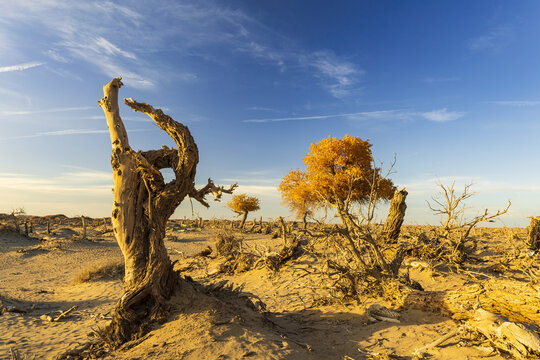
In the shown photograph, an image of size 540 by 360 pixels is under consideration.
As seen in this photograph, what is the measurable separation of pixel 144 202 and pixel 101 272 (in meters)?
9.28

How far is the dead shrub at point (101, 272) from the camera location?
1306 centimetres

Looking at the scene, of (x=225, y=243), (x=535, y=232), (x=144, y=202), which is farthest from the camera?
(x=225, y=243)

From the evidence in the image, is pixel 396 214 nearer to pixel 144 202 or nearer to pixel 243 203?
pixel 144 202

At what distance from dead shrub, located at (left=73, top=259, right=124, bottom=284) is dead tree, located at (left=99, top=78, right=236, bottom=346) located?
8495 millimetres

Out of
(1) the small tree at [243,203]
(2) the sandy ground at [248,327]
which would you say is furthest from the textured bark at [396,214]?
(1) the small tree at [243,203]

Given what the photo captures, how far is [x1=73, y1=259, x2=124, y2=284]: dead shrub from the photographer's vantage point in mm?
13062

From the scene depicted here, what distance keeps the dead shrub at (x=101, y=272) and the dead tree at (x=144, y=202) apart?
8.50 metres

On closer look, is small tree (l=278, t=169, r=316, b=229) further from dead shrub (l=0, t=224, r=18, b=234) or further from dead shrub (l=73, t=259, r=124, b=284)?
dead shrub (l=0, t=224, r=18, b=234)

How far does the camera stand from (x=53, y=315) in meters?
9.12

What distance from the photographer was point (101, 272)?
1355 cm

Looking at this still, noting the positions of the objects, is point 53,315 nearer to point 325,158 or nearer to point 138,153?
point 138,153

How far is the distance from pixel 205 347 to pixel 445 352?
3.71 metres

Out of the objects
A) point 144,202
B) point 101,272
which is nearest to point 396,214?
point 144,202

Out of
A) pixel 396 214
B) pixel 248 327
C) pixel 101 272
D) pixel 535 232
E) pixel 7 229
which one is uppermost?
pixel 396 214
